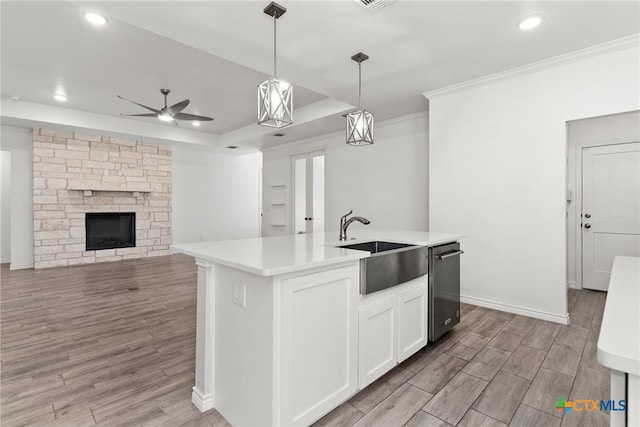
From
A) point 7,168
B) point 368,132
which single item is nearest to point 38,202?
point 7,168

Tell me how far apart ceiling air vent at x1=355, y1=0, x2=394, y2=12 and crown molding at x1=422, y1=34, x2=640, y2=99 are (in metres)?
1.82

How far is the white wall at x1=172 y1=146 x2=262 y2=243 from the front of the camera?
7.68 meters

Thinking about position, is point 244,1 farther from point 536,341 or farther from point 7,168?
point 7,168

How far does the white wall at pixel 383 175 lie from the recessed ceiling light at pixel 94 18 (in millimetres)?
3900

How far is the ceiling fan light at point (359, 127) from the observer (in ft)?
9.31

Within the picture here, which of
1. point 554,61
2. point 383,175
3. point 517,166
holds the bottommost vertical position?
point 517,166

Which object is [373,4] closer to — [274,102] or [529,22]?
[274,102]

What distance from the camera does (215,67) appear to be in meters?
3.80

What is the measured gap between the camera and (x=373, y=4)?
2.26 metres

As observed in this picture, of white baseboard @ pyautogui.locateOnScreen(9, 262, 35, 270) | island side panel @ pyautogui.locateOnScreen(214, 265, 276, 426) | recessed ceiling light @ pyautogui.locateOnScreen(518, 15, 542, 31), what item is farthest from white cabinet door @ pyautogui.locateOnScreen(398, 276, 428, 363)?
white baseboard @ pyautogui.locateOnScreen(9, 262, 35, 270)

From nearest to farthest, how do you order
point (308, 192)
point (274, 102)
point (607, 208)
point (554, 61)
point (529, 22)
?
point (274, 102), point (529, 22), point (554, 61), point (607, 208), point (308, 192)

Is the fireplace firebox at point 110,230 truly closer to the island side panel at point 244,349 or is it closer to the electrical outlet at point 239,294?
the island side panel at point 244,349

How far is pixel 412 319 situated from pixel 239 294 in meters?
1.33

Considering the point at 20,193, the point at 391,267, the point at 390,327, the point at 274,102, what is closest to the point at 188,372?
the point at 390,327
